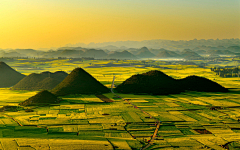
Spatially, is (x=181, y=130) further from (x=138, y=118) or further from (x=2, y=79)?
(x=2, y=79)

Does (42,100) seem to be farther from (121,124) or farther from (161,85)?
(161,85)

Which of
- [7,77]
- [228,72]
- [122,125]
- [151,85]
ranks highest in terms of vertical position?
[228,72]

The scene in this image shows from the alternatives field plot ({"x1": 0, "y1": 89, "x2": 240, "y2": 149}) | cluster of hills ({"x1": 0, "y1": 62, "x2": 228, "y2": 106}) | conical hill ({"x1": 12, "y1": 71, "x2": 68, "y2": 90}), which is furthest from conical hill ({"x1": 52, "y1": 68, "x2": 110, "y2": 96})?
conical hill ({"x1": 12, "y1": 71, "x2": 68, "y2": 90})

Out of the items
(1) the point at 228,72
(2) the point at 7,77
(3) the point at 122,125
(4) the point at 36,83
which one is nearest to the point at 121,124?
(3) the point at 122,125

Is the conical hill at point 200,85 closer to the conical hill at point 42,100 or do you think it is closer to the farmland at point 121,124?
the farmland at point 121,124

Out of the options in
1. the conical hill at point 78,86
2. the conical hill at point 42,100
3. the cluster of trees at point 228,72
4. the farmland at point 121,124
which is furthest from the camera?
the cluster of trees at point 228,72

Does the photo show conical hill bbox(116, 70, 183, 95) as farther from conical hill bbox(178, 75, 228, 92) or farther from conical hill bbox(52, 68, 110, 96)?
conical hill bbox(52, 68, 110, 96)

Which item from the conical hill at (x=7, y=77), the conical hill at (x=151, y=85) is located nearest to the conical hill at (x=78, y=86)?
the conical hill at (x=151, y=85)
